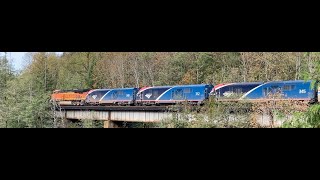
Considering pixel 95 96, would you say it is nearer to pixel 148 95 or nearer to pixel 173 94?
pixel 148 95

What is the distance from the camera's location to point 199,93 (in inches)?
290

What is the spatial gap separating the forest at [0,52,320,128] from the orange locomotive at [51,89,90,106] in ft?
0.43

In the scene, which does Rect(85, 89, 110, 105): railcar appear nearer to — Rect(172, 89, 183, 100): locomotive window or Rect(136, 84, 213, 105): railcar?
Rect(136, 84, 213, 105): railcar

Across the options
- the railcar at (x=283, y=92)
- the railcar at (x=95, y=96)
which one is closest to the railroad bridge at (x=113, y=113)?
the railcar at (x=95, y=96)

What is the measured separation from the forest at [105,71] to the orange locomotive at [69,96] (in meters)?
0.13

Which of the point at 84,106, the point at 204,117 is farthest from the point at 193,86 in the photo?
the point at 84,106

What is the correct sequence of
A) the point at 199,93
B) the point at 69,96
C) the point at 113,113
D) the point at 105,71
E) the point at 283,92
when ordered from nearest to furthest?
the point at 283,92 → the point at 105,71 → the point at 199,93 → the point at 69,96 → the point at 113,113

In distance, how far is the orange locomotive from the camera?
24.2 ft

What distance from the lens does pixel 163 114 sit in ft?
23.5

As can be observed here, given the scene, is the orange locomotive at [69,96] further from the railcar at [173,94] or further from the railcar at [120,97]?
the railcar at [173,94]

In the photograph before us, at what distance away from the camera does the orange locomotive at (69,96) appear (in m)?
7.39

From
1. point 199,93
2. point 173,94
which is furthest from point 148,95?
point 199,93

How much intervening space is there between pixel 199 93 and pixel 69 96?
238 cm
